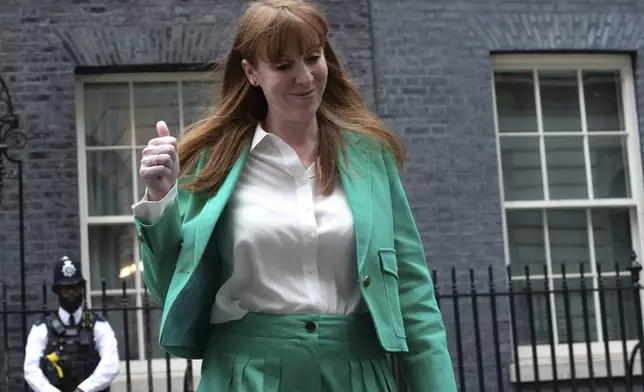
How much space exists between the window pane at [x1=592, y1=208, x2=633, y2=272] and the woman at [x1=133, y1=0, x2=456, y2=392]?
7007mm

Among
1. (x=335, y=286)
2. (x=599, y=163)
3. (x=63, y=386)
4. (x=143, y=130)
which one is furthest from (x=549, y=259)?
(x=335, y=286)

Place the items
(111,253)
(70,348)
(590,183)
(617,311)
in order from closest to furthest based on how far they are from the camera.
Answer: (70,348), (111,253), (617,311), (590,183)

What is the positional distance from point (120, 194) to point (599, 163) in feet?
13.8

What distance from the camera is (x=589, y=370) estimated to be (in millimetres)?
8391

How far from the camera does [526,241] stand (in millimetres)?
9500

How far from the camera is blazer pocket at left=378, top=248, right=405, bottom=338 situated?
9.12 feet

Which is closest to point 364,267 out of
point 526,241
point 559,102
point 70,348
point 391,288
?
point 391,288

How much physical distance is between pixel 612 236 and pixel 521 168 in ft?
3.35

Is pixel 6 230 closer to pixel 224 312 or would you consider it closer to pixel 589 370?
pixel 589 370

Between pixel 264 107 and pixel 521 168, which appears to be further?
pixel 521 168

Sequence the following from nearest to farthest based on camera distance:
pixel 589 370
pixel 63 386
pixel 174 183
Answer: pixel 174 183 → pixel 63 386 → pixel 589 370

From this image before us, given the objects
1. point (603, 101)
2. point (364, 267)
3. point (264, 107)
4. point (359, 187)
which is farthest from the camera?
point (603, 101)

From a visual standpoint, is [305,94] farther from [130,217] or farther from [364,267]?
[130,217]

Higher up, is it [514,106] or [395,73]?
[395,73]
